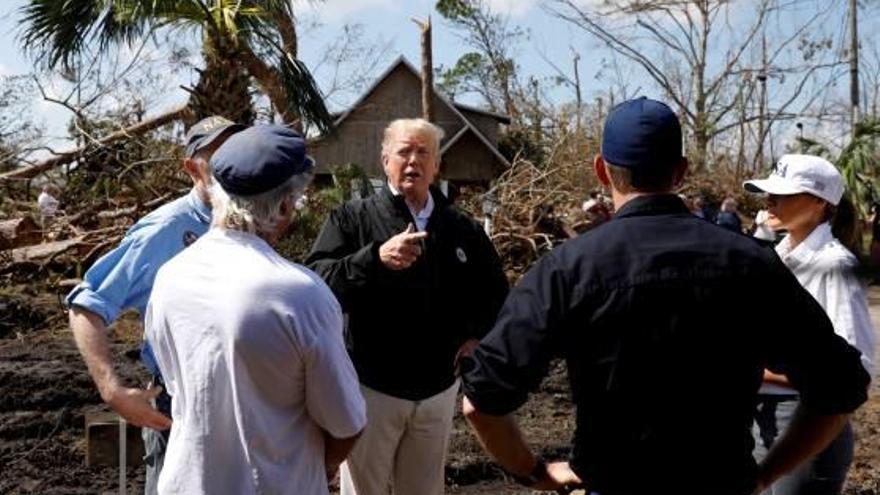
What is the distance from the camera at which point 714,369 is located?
84.7 inches

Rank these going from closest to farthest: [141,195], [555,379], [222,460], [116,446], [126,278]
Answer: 1. [222,460]
2. [126,278]
3. [116,446]
4. [555,379]
5. [141,195]

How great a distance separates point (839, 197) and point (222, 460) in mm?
2330

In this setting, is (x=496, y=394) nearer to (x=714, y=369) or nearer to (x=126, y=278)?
(x=714, y=369)

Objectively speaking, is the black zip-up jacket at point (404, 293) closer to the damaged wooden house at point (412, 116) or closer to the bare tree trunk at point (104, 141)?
the bare tree trunk at point (104, 141)

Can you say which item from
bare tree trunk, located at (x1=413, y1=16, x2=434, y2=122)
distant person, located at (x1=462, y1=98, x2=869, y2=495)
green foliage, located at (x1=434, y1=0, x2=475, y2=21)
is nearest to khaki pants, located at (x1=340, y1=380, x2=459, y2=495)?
distant person, located at (x1=462, y1=98, x2=869, y2=495)

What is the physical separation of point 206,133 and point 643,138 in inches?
62.5

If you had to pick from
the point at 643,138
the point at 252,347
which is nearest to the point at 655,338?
the point at 643,138

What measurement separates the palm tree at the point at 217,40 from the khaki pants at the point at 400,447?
885cm

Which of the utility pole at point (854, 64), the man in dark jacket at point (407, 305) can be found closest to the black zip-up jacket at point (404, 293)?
the man in dark jacket at point (407, 305)

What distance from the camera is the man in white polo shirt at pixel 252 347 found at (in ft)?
7.77

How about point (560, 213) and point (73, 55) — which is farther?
point (560, 213)

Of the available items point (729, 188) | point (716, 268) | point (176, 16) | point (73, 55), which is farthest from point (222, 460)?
point (729, 188)

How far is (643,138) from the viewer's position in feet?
7.22

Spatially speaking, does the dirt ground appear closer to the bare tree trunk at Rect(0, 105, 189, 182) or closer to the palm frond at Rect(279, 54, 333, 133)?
the palm frond at Rect(279, 54, 333, 133)
